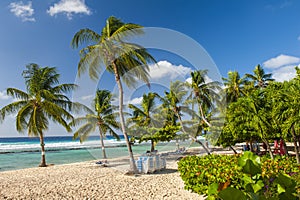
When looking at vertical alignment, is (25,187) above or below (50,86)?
below

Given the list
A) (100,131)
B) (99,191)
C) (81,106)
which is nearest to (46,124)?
(81,106)

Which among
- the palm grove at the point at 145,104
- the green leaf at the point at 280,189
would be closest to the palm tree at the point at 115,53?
the palm grove at the point at 145,104

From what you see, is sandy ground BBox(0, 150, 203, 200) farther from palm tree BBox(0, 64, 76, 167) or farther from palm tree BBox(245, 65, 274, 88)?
palm tree BBox(245, 65, 274, 88)

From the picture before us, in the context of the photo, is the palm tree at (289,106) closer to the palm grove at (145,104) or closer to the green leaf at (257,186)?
the palm grove at (145,104)

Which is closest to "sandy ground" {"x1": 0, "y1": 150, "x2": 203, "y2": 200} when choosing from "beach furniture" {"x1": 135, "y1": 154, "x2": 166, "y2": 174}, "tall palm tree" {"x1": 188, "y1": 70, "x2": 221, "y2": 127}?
"beach furniture" {"x1": 135, "y1": 154, "x2": 166, "y2": 174}

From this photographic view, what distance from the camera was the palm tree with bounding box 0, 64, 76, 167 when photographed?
14.0m

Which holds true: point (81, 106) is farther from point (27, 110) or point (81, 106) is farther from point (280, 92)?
point (280, 92)

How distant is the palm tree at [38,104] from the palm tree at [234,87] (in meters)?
17.9

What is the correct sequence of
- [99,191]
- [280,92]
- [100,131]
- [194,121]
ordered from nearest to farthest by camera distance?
[99,191]
[280,92]
[100,131]
[194,121]

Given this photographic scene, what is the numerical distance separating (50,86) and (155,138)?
842 cm

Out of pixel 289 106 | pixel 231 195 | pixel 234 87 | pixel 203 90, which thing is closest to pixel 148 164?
pixel 289 106

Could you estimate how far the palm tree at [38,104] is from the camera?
1402 cm

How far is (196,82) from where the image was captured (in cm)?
2100

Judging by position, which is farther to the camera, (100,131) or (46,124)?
(100,131)
